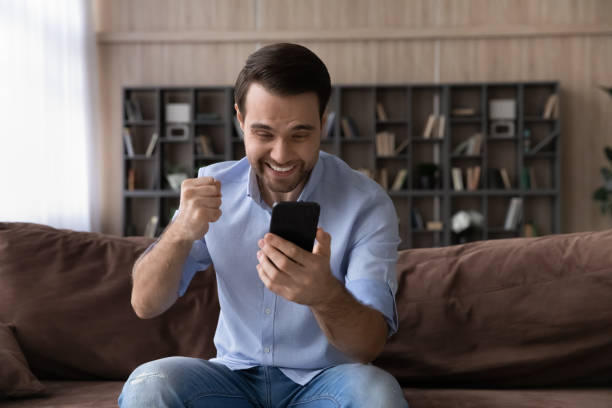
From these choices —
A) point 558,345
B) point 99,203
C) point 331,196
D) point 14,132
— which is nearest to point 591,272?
point 558,345

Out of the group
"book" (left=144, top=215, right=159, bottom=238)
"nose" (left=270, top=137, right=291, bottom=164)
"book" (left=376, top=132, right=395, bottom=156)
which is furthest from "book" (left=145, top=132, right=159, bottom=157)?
"nose" (left=270, top=137, right=291, bottom=164)

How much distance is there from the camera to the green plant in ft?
18.0

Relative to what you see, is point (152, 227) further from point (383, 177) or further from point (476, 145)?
point (476, 145)

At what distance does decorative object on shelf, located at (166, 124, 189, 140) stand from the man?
461cm

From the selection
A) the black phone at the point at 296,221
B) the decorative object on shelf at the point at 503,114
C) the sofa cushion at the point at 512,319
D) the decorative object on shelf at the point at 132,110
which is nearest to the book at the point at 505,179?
the decorative object on shelf at the point at 503,114

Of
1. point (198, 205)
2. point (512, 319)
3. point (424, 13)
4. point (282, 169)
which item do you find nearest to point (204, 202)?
point (198, 205)

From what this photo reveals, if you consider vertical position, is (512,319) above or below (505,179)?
below

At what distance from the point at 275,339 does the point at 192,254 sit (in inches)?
11.3

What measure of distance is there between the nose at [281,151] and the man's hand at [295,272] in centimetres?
25

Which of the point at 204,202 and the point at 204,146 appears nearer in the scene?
the point at 204,202

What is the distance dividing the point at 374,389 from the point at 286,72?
0.67 m

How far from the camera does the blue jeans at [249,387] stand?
1.10m

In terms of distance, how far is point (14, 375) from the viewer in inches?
55.9

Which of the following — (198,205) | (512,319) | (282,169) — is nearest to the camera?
(198,205)
